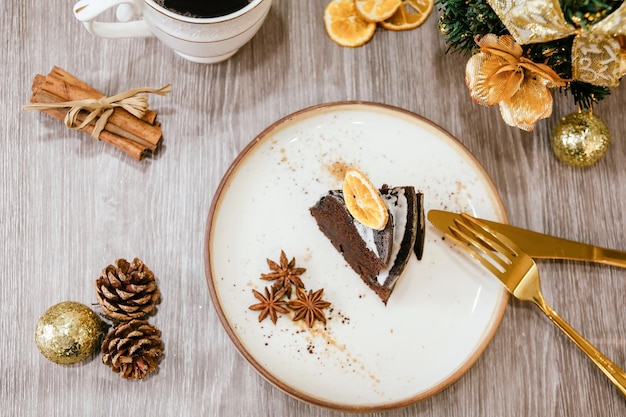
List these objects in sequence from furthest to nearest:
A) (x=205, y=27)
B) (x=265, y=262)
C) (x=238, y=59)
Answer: (x=238, y=59) → (x=265, y=262) → (x=205, y=27)

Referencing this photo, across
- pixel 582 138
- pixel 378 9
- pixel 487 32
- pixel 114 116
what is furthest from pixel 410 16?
pixel 114 116

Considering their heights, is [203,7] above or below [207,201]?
above

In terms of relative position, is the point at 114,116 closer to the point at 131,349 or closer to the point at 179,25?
the point at 179,25

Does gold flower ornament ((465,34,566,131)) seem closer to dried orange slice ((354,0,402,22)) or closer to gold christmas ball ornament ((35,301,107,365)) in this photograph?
dried orange slice ((354,0,402,22))

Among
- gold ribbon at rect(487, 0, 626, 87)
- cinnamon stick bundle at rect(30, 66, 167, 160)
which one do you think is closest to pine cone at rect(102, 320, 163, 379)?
cinnamon stick bundle at rect(30, 66, 167, 160)

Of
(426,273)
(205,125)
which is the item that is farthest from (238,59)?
(426,273)

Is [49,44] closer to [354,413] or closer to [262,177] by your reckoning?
[262,177]
